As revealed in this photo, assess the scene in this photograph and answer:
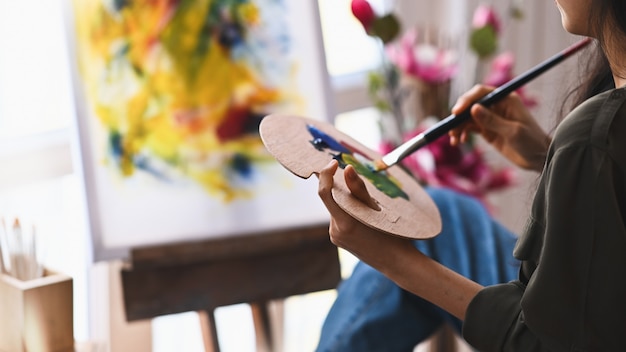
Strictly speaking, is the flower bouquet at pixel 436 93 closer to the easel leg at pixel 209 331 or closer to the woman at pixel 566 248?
the easel leg at pixel 209 331

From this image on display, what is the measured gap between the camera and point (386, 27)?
180cm

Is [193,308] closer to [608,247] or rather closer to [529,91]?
[608,247]

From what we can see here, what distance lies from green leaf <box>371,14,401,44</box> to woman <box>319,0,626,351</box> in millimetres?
856

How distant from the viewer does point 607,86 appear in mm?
1148

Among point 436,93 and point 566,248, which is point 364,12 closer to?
point 436,93

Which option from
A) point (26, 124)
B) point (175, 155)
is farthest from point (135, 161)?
point (26, 124)

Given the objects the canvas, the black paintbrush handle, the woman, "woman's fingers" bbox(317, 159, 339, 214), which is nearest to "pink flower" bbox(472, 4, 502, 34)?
the canvas

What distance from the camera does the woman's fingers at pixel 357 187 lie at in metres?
0.95

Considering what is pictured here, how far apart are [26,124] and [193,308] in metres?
0.48

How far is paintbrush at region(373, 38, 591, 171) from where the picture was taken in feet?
A: 3.84

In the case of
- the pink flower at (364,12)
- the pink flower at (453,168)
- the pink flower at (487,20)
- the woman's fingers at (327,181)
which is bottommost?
the pink flower at (453,168)

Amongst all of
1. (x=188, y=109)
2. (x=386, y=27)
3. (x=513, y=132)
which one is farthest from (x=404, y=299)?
(x=386, y=27)

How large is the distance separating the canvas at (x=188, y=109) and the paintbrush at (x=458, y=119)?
0.44 m

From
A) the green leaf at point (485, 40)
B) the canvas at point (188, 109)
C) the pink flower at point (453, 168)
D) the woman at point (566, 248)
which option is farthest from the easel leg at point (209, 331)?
the green leaf at point (485, 40)
